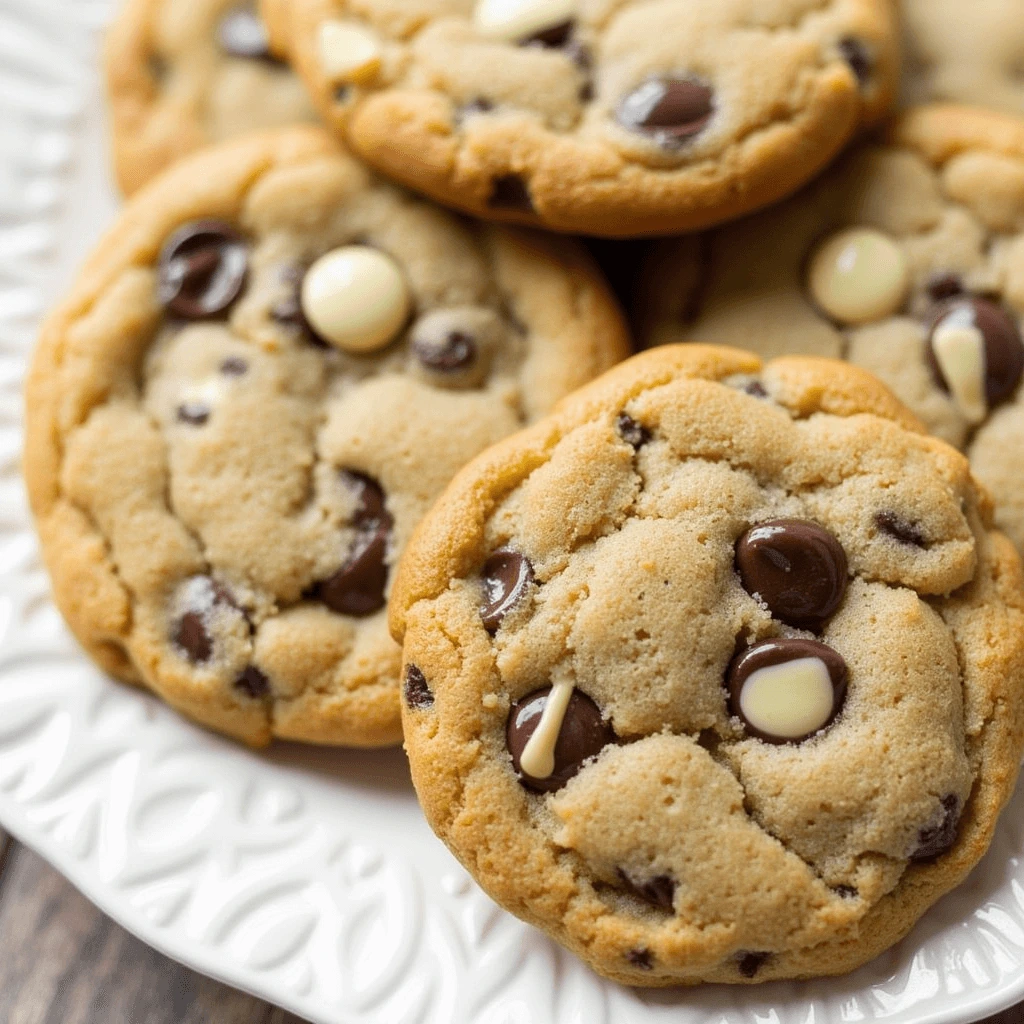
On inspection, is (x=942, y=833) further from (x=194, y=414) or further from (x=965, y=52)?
(x=965, y=52)

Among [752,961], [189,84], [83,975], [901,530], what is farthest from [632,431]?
[83,975]

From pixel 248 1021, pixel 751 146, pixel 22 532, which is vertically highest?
pixel 751 146

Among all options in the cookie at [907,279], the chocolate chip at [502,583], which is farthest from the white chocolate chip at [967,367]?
the chocolate chip at [502,583]

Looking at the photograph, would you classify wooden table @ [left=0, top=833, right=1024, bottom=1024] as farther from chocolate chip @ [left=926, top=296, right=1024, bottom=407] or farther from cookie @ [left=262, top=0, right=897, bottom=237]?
chocolate chip @ [left=926, top=296, right=1024, bottom=407]

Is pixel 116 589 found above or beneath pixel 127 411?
beneath

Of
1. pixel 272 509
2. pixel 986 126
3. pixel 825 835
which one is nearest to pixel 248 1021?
pixel 272 509

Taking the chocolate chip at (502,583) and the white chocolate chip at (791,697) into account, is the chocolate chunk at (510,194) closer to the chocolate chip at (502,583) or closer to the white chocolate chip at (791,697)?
the chocolate chip at (502,583)

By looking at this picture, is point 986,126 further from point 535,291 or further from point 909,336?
point 535,291

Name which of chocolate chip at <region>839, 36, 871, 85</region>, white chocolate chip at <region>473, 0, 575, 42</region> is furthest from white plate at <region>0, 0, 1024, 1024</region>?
chocolate chip at <region>839, 36, 871, 85</region>
